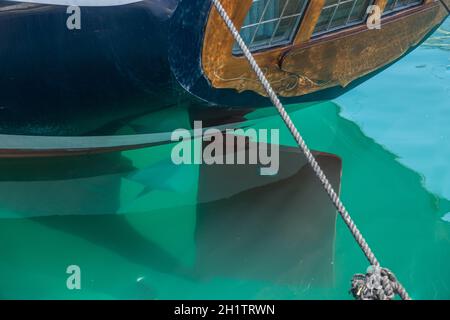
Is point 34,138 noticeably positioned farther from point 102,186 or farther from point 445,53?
point 445,53

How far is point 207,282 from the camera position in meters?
2.73

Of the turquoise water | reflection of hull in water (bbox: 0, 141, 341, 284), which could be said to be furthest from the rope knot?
reflection of hull in water (bbox: 0, 141, 341, 284)

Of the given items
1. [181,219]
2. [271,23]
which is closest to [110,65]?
[271,23]

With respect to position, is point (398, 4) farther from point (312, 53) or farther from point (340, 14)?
point (312, 53)

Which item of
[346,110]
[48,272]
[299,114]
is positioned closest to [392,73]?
[346,110]

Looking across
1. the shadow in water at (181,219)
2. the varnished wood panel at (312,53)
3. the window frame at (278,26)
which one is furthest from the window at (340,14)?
the shadow in water at (181,219)

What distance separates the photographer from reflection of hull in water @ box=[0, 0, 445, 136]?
8.58 ft

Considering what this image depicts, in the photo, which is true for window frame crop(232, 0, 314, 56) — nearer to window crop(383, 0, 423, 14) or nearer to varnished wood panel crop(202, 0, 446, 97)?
varnished wood panel crop(202, 0, 446, 97)

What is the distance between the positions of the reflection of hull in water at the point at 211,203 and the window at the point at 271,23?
2.66 feet

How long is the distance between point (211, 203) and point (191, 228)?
27 cm

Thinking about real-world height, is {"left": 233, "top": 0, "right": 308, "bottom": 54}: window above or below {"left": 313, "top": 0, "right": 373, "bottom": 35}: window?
below

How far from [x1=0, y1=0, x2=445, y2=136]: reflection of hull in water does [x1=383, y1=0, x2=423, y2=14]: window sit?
66 centimetres

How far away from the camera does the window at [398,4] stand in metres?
3.50

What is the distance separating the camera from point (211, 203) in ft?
11.0
